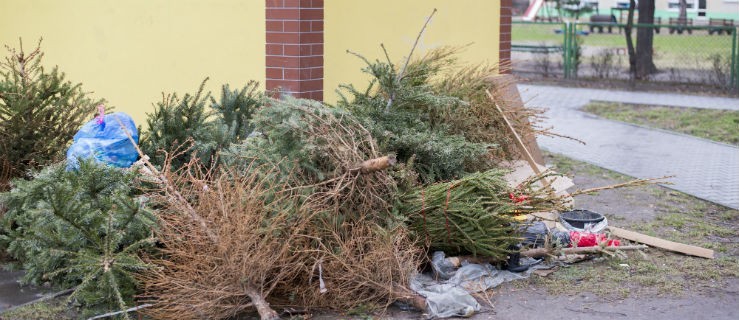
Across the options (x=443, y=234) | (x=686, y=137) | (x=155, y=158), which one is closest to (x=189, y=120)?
(x=155, y=158)

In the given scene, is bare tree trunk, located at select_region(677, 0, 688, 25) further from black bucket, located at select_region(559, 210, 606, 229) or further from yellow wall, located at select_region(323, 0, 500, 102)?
black bucket, located at select_region(559, 210, 606, 229)

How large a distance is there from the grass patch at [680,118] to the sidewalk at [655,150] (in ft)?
1.10

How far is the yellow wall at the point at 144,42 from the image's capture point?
320 inches

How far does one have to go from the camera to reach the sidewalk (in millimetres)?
9859

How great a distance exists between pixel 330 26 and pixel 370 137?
2207mm

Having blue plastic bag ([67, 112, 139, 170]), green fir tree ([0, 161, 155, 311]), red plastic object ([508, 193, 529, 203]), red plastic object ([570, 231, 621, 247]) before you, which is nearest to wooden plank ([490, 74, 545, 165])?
red plastic object ([570, 231, 621, 247])

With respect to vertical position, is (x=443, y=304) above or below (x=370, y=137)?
below

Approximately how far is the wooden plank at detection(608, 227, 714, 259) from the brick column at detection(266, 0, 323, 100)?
274 cm

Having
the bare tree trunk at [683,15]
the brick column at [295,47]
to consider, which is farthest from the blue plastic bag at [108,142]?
the bare tree trunk at [683,15]

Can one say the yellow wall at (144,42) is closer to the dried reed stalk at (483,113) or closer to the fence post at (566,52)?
the dried reed stalk at (483,113)

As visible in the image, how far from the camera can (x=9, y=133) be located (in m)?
7.15

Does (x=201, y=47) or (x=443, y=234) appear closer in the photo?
(x=443, y=234)

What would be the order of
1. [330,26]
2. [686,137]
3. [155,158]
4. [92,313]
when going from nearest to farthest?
[92,313] → [155,158] → [330,26] → [686,137]

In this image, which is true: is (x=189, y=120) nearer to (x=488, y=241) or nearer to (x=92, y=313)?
(x=92, y=313)
